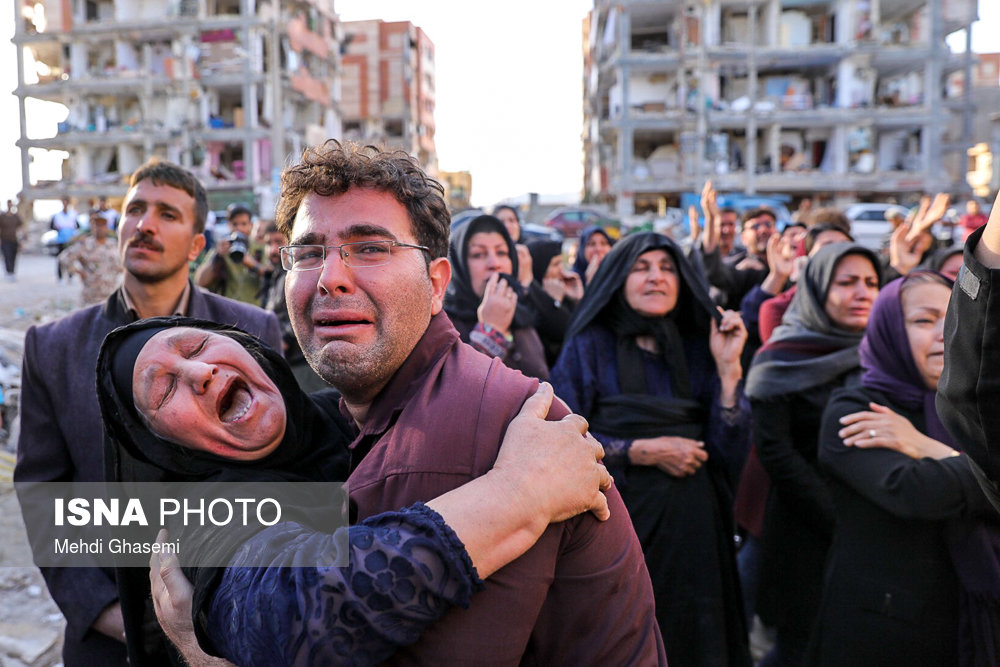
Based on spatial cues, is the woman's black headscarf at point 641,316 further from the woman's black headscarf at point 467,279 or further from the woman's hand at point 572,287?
the woman's hand at point 572,287

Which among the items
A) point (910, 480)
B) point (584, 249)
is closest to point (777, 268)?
point (584, 249)

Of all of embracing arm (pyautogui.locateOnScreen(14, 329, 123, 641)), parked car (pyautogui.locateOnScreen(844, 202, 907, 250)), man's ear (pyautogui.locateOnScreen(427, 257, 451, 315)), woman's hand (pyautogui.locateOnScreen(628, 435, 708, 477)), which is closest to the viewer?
man's ear (pyautogui.locateOnScreen(427, 257, 451, 315))

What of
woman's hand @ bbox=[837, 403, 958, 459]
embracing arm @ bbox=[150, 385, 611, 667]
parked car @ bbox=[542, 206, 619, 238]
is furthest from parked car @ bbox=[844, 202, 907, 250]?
embracing arm @ bbox=[150, 385, 611, 667]

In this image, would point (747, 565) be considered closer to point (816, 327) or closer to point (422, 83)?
point (816, 327)

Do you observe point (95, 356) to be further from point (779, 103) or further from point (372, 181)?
point (779, 103)

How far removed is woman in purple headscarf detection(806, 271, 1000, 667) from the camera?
2.45 meters

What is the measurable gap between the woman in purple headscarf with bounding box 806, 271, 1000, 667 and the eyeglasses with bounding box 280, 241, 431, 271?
182cm

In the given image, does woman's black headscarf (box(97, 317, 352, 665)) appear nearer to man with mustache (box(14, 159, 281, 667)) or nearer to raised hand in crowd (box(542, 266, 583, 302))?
man with mustache (box(14, 159, 281, 667))

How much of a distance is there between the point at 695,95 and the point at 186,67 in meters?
24.5

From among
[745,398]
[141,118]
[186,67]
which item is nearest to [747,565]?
[745,398]

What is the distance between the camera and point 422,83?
62.9 meters

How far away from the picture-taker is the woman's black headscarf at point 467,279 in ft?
13.9

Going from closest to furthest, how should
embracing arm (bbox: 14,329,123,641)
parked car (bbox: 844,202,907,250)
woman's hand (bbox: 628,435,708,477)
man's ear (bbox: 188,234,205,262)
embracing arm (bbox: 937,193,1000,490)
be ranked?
1. embracing arm (bbox: 937,193,1000,490)
2. embracing arm (bbox: 14,329,123,641)
3. man's ear (bbox: 188,234,205,262)
4. woman's hand (bbox: 628,435,708,477)
5. parked car (bbox: 844,202,907,250)

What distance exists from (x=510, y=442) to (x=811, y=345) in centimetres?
269
